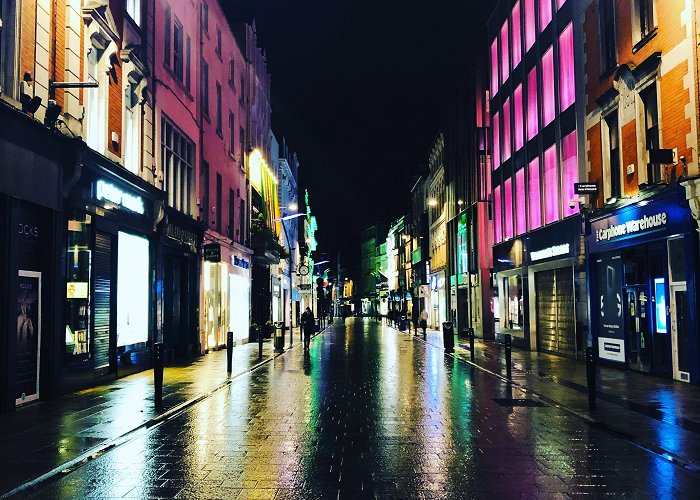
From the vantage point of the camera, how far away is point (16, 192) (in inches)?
509

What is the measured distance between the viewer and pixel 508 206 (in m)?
34.6

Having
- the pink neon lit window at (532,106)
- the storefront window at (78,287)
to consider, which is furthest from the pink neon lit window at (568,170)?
the storefront window at (78,287)

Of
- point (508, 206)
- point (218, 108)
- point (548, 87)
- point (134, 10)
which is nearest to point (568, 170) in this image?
point (548, 87)

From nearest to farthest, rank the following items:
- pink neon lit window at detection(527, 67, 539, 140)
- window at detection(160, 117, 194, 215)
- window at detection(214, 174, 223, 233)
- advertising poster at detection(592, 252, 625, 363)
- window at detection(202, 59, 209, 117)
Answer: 1. advertising poster at detection(592, 252, 625, 363)
2. window at detection(160, 117, 194, 215)
3. pink neon lit window at detection(527, 67, 539, 140)
4. window at detection(202, 59, 209, 117)
5. window at detection(214, 174, 223, 233)

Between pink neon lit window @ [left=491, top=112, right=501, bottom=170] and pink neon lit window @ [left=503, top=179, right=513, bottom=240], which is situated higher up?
pink neon lit window @ [left=491, top=112, right=501, bottom=170]

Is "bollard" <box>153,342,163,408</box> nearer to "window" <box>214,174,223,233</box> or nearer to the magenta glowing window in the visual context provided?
"window" <box>214,174,223,233</box>

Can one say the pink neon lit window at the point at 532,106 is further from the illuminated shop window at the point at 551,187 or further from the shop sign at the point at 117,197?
the shop sign at the point at 117,197

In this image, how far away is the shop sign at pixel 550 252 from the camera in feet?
82.0

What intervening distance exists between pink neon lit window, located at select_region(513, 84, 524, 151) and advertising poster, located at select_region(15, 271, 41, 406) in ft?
78.3

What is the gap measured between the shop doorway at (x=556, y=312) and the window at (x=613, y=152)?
480 cm

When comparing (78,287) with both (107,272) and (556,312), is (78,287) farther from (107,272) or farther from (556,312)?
(556,312)

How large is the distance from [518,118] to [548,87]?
4552 millimetres

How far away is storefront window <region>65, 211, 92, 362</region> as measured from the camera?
15266 mm

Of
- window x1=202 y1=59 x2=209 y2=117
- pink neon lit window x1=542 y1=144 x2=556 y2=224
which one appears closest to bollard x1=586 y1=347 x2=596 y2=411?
pink neon lit window x1=542 y1=144 x2=556 y2=224
